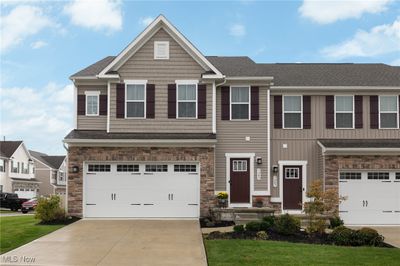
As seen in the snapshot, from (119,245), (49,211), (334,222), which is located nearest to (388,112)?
(334,222)

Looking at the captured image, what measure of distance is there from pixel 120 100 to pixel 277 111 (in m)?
7.41

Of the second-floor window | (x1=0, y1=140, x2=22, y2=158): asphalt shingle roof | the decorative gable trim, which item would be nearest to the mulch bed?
the second-floor window

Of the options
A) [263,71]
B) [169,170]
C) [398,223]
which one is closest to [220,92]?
[263,71]

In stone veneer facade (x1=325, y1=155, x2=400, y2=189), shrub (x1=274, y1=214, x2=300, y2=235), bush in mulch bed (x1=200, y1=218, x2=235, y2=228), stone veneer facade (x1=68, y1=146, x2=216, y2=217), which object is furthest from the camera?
stone veneer facade (x1=325, y1=155, x2=400, y2=189)

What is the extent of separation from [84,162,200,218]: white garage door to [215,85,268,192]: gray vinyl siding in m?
1.65

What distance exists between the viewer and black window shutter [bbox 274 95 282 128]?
78.1 feet

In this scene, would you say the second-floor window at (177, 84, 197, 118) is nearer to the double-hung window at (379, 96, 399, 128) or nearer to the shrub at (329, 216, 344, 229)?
the shrub at (329, 216, 344, 229)

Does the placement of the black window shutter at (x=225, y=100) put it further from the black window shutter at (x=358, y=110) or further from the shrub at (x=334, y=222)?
the shrub at (x=334, y=222)

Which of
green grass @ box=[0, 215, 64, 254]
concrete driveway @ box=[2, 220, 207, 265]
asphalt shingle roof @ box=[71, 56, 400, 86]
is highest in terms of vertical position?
asphalt shingle roof @ box=[71, 56, 400, 86]

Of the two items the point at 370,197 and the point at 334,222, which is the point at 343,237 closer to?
the point at 334,222

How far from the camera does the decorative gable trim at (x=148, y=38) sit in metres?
22.7

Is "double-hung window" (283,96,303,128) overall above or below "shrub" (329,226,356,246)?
above

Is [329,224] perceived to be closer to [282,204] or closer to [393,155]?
[282,204]

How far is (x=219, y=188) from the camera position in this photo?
22766 millimetres
